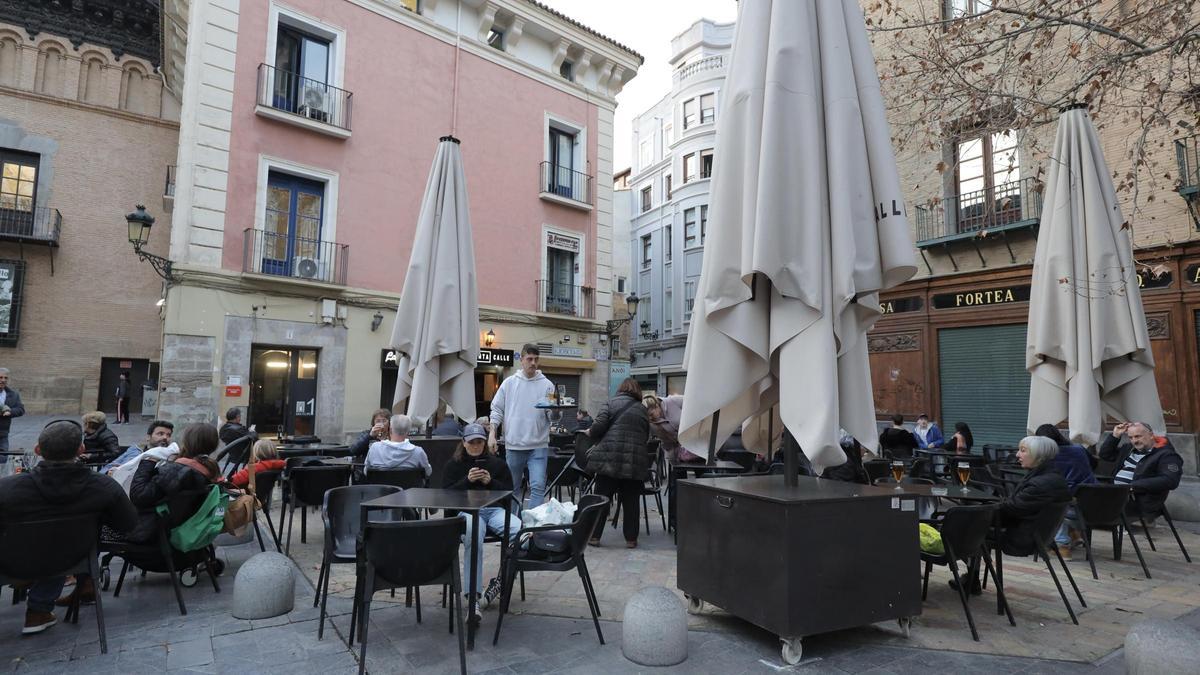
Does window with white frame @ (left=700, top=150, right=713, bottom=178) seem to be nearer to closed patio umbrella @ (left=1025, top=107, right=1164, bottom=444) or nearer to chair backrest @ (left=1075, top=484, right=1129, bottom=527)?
closed patio umbrella @ (left=1025, top=107, right=1164, bottom=444)

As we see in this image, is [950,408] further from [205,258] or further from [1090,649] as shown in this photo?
[205,258]

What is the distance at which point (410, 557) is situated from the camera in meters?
3.49

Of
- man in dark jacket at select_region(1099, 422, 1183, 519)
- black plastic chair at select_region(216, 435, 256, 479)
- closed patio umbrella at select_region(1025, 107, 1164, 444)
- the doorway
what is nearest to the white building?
the doorway

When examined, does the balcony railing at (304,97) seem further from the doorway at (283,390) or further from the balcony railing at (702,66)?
the balcony railing at (702,66)

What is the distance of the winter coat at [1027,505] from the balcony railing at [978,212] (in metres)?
9.47

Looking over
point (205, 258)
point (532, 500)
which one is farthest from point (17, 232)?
point (532, 500)

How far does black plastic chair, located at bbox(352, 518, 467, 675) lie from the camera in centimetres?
340

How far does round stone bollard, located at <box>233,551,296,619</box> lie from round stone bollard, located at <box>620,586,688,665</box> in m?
2.37

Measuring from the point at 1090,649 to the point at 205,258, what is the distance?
14482mm

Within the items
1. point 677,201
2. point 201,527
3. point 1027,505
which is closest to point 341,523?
point 201,527

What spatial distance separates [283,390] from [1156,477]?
1451 centimetres

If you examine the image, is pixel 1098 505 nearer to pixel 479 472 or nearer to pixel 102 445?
pixel 479 472

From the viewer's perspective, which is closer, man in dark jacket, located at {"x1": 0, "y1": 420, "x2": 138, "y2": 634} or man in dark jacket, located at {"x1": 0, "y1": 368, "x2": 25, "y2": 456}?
man in dark jacket, located at {"x1": 0, "y1": 420, "x2": 138, "y2": 634}

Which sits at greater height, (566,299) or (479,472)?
(566,299)
